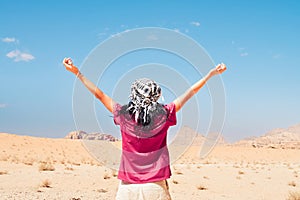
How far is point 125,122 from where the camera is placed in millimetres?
3062

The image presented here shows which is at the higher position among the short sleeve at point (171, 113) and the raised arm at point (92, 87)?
the raised arm at point (92, 87)

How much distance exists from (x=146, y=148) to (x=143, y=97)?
410 mm

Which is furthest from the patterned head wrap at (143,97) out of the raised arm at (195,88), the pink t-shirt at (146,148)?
the raised arm at (195,88)

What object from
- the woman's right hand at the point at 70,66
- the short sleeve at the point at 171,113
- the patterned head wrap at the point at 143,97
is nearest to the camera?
the patterned head wrap at the point at 143,97

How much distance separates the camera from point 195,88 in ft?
10.6

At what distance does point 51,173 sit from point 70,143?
48.7 metres

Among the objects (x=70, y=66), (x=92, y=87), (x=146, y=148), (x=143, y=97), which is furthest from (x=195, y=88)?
(x=70, y=66)

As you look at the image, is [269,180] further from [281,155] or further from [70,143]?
[70,143]

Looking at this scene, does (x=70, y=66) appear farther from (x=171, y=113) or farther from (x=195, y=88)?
(x=195, y=88)

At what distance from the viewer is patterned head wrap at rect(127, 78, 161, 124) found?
116 inches

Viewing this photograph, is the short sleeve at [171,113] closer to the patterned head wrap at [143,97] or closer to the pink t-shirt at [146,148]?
the pink t-shirt at [146,148]

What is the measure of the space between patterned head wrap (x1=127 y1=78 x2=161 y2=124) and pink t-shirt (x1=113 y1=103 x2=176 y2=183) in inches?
3.0

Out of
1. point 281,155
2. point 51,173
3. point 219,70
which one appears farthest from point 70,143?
point 219,70

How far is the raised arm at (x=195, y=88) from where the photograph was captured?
10.2 ft
